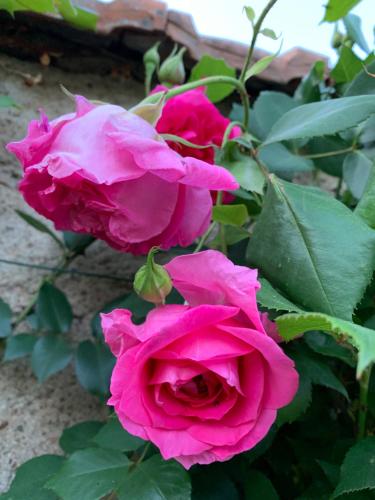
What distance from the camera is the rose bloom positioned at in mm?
Result: 386

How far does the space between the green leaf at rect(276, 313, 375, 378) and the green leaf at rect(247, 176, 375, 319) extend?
0.03 m

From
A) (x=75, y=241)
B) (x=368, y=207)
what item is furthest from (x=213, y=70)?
(x=368, y=207)

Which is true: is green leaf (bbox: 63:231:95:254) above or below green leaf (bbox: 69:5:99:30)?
below

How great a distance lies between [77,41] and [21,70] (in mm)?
100

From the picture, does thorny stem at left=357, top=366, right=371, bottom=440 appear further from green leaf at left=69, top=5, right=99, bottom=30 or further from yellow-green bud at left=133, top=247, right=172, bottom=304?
green leaf at left=69, top=5, right=99, bottom=30

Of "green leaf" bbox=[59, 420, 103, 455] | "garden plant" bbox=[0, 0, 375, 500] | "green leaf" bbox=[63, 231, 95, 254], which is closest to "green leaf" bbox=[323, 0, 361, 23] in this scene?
"garden plant" bbox=[0, 0, 375, 500]

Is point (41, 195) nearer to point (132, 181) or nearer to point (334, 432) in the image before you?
point (132, 181)

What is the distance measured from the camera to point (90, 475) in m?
0.51

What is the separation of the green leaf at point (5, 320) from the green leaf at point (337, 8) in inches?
20.2

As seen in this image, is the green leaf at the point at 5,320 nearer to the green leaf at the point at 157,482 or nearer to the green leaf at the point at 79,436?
the green leaf at the point at 79,436

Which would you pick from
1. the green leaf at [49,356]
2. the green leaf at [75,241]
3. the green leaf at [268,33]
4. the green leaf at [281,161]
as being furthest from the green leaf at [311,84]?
the green leaf at [49,356]

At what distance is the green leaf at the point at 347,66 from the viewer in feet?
2.49

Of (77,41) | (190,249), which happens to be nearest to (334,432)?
(190,249)

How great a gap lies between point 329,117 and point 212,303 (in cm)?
22
